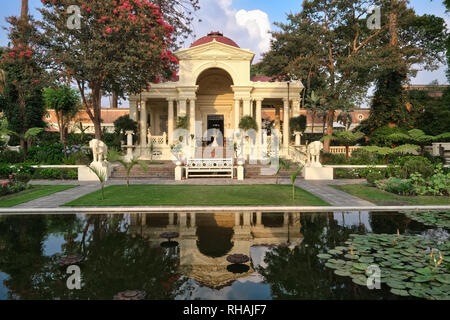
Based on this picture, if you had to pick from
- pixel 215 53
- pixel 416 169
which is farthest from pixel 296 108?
pixel 416 169

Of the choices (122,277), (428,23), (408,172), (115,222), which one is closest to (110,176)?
(115,222)

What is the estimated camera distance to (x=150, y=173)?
16.7 m

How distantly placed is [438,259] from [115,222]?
6.74 m

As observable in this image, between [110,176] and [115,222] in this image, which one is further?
[110,176]

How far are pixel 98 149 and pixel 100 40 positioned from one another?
630 cm

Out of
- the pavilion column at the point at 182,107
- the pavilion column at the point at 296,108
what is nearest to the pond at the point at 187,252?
the pavilion column at the point at 182,107

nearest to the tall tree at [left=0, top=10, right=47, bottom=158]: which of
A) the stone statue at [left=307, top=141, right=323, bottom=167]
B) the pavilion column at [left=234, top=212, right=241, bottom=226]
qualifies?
the pavilion column at [left=234, top=212, right=241, bottom=226]

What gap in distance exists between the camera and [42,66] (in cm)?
1681

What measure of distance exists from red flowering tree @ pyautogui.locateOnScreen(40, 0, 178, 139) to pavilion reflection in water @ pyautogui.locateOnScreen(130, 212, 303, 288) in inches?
466

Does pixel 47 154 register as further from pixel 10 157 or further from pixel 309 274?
pixel 309 274

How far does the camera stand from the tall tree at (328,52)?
20.9 meters

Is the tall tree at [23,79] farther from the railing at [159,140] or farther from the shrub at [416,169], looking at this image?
the shrub at [416,169]

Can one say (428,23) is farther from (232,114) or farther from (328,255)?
(328,255)

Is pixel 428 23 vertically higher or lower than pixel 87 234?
higher
